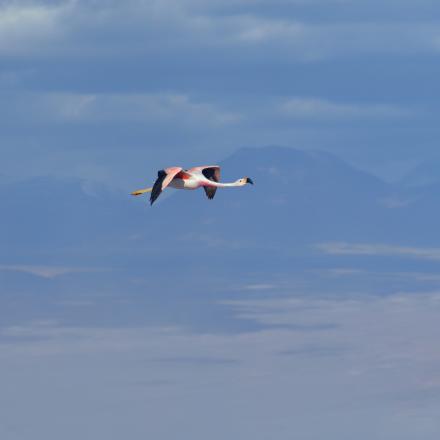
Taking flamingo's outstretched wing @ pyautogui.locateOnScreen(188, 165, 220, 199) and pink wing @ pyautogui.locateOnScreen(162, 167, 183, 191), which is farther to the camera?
flamingo's outstretched wing @ pyautogui.locateOnScreen(188, 165, 220, 199)

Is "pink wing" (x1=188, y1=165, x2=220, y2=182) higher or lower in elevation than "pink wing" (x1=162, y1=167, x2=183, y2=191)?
higher

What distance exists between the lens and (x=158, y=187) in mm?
89750

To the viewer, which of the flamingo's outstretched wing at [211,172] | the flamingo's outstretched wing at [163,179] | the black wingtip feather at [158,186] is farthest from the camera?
the flamingo's outstretched wing at [211,172]

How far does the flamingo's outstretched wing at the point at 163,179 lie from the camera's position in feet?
291

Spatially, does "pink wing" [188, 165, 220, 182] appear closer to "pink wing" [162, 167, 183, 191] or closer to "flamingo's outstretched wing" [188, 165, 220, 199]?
"flamingo's outstretched wing" [188, 165, 220, 199]

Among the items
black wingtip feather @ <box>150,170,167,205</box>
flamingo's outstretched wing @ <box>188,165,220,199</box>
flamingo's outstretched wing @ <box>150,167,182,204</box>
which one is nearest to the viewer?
black wingtip feather @ <box>150,170,167,205</box>

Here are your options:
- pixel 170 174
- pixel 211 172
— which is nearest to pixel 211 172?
pixel 211 172

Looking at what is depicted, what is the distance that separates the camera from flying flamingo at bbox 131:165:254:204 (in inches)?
3548

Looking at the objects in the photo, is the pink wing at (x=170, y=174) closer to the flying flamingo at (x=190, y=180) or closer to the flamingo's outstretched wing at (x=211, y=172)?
the flying flamingo at (x=190, y=180)

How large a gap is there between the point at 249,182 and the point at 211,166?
280 inches

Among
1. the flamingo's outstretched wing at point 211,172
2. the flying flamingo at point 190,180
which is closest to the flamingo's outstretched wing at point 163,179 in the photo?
the flying flamingo at point 190,180

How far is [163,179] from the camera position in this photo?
91000 mm

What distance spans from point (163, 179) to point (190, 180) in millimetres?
6941

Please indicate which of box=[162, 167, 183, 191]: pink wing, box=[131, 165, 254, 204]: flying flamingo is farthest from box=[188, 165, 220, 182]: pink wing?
box=[162, 167, 183, 191]: pink wing
